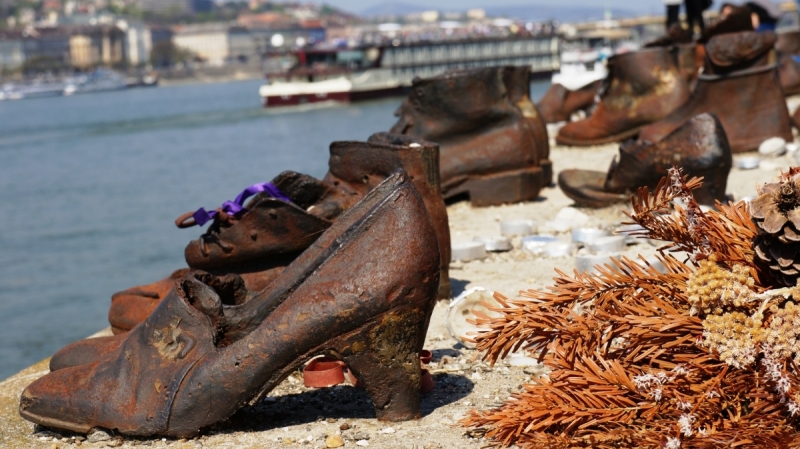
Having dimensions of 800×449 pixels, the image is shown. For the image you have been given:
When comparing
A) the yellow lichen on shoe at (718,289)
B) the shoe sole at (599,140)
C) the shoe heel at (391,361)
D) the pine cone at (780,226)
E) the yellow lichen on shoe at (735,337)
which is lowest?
the shoe sole at (599,140)

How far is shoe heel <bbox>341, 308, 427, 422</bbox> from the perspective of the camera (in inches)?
109

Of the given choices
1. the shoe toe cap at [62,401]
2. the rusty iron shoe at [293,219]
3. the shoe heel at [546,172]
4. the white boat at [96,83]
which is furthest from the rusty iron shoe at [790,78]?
the white boat at [96,83]

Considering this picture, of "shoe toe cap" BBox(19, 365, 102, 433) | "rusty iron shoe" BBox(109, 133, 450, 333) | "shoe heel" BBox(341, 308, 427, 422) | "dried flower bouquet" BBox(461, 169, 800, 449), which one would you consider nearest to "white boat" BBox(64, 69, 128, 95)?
"rusty iron shoe" BBox(109, 133, 450, 333)

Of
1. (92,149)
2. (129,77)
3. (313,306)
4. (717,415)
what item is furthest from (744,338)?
(129,77)

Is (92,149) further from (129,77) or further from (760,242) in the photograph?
(129,77)

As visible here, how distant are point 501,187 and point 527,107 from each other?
82 cm

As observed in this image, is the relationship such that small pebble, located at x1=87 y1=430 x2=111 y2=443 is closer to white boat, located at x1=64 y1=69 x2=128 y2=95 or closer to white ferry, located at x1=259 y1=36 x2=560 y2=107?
white ferry, located at x1=259 y1=36 x2=560 y2=107

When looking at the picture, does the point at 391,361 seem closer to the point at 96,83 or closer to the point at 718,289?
the point at 718,289

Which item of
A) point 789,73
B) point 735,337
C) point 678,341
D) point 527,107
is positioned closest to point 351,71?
point 789,73

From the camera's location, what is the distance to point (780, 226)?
7.43 feet

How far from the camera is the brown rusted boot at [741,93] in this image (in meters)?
7.69

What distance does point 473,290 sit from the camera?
149 inches

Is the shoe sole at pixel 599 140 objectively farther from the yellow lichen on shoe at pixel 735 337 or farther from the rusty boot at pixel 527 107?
the yellow lichen on shoe at pixel 735 337

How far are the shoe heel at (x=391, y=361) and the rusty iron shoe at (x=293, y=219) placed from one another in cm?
128
